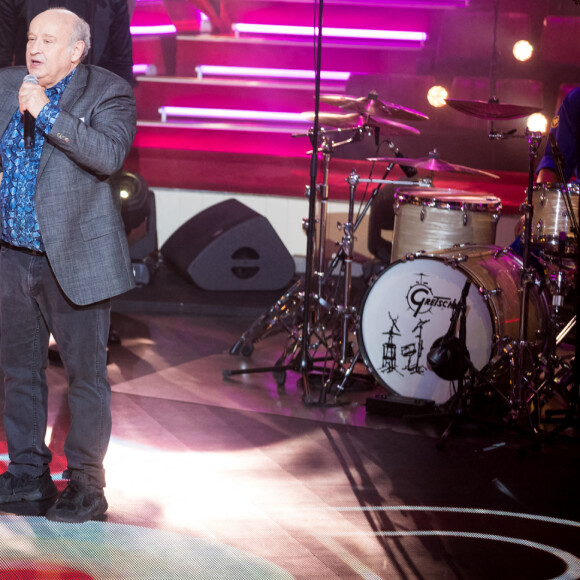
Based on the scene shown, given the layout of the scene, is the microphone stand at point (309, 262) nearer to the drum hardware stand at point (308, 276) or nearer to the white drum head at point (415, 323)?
the drum hardware stand at point (308, 276)

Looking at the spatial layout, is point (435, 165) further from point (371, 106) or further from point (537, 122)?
point (537, 122)

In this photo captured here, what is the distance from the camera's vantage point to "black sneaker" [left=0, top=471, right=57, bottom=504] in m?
2.89

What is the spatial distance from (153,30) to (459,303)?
571cm

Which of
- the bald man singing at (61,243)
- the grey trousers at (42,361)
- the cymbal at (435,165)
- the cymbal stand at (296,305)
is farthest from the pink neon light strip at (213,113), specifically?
the grey trousers at (42,361)

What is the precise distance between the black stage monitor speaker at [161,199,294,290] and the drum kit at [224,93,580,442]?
1.99m

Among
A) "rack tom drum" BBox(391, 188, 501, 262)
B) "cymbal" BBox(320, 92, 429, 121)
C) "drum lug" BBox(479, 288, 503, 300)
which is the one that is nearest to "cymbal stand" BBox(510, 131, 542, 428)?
"drum lug" BBox(479, 288, 503, 300)

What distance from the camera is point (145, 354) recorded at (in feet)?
16.8

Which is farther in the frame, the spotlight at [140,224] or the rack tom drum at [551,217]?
the spotlight at [140,224]

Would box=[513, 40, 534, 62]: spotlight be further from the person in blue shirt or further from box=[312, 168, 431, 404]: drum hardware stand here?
box=[312, 168, 431, 404]: drum hardware stand

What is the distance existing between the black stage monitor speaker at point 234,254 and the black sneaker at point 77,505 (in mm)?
3951

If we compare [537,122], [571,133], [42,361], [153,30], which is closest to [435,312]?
[571,133]

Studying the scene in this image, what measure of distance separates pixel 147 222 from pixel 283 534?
472cm

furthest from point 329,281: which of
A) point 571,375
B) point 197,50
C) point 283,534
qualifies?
point 197,50

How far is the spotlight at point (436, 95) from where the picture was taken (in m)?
7.65
